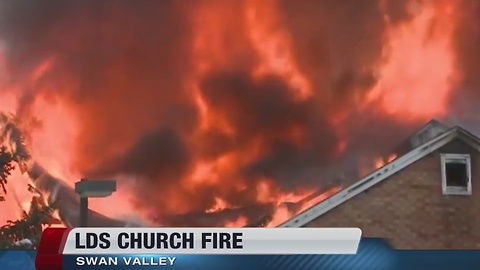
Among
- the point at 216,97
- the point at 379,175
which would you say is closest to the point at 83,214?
the point at 216,97

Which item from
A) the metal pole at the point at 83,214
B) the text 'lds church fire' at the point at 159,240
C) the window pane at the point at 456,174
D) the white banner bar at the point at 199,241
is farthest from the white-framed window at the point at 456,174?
the metal pole at the point at 83,214

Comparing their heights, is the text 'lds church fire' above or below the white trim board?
below

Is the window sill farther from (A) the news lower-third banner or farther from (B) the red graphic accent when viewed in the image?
(B) the red graphic accent

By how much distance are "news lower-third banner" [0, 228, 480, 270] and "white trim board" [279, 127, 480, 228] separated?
0.05 metres

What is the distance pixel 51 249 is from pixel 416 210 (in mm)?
1356

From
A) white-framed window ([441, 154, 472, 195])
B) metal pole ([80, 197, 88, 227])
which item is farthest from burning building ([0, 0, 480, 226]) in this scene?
white-framed window ([441, 154, 472, 195])

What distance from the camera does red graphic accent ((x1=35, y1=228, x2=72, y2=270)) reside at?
2.32 meters

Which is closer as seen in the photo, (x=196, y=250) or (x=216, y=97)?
(x=196, y=250)

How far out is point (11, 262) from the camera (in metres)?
2.32

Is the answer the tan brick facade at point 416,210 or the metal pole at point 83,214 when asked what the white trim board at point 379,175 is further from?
the metal pole at point 83,214

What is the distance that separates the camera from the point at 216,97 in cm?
247

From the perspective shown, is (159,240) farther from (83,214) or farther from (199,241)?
(83,214)

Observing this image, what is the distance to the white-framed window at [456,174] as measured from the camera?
8.04 feet

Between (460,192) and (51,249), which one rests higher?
(460,192)
